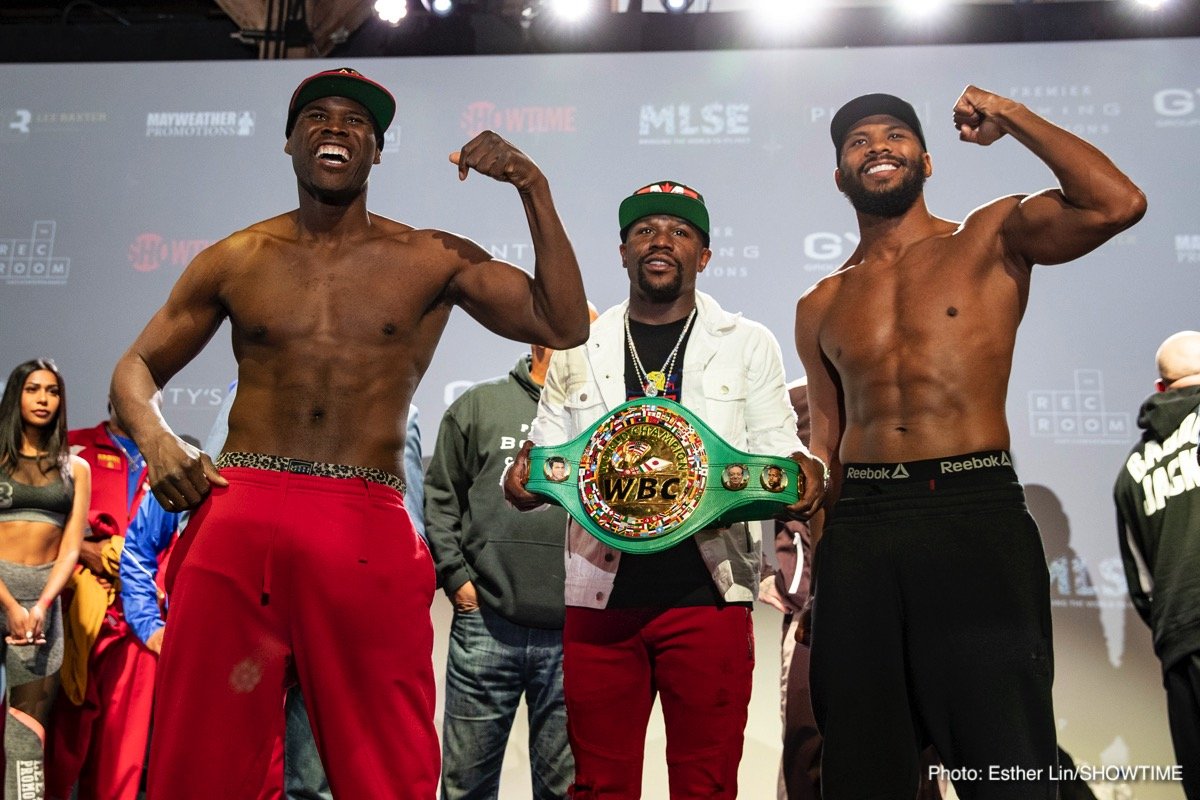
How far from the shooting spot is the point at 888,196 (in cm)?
264

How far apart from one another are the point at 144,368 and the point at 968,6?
487cm

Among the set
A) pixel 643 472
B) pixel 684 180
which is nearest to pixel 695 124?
pixel 684 180

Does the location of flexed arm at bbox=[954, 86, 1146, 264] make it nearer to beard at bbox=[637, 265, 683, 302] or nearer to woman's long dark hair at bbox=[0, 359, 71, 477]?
beard at bbox=[637, 265, 683, 302]

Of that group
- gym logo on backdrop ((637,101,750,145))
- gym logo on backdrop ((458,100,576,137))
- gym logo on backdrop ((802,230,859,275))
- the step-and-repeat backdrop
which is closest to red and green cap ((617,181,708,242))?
the step-and-repeat backdrop

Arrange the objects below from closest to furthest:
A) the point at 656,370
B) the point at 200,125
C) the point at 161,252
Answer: the point at 656,370 < the point at 161,252 < the point at 200,125

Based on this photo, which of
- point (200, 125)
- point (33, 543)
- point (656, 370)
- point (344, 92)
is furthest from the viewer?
point (200, 125)

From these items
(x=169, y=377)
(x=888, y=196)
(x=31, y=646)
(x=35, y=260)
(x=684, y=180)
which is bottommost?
(x=31, y=646)

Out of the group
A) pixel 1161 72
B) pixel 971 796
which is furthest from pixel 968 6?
pixel 971 796

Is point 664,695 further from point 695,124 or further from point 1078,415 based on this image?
point 695,124

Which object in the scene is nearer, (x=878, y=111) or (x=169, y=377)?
(x=169, y=377)

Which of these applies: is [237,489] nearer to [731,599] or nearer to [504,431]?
[731,599]

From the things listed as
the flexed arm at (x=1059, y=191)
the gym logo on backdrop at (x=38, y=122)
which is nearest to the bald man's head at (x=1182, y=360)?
the flexed arm at (x=1059, y=191)

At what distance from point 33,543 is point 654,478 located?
2.81m

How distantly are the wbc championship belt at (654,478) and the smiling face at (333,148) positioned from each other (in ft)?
2.68
